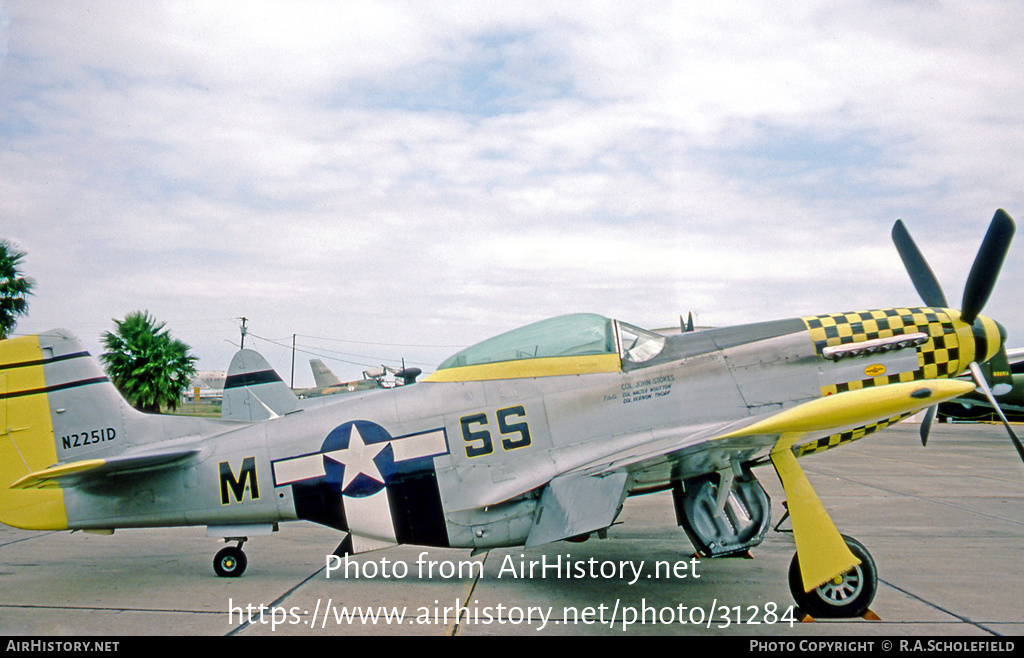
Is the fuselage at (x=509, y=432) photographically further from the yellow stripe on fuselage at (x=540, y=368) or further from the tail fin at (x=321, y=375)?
the tail fin at (x=321, y=375)

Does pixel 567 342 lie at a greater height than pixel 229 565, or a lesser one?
greater

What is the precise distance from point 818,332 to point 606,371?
6.06ft

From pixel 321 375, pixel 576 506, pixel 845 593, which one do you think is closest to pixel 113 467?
pixel 576 506

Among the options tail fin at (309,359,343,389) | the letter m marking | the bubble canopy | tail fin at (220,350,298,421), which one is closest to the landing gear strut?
the letter m marking

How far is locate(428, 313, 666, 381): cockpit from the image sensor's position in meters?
5.78

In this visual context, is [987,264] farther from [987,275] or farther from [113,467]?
[113,467]

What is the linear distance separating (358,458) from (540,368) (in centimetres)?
185

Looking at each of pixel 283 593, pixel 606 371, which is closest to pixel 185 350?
pixel 283 593

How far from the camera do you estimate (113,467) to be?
588 centimetres

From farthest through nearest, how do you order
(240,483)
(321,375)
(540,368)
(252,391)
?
(321,375) < (252,391) < (240,483) < (540,368)

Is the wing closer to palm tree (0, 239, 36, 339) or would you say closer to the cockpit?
the cockpit

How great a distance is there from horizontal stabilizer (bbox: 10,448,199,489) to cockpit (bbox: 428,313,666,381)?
8.47 ft

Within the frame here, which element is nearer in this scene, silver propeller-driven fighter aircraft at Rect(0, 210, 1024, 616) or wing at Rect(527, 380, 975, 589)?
wing at Rect(527, 380, 975, 589)
